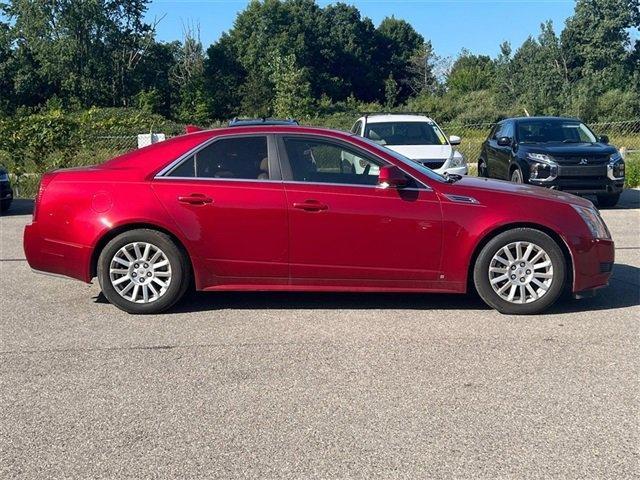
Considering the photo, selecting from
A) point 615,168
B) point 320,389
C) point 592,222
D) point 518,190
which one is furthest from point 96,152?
point 320,389

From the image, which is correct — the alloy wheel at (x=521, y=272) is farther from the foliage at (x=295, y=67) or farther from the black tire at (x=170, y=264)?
the foliage at (x=295, y=67)

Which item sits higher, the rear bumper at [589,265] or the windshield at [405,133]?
the windshield at [405,133]

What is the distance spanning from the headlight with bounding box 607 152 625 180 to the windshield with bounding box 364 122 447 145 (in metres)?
2.94

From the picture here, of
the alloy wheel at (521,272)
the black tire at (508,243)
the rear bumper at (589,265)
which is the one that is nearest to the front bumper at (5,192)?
the black tire at (508,243)

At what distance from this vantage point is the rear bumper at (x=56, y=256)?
21.0 ft

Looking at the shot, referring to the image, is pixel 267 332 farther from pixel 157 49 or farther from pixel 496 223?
pixel 157 49

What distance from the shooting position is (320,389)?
459cm

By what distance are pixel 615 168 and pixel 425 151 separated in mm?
3405

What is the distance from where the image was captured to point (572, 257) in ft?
20.3

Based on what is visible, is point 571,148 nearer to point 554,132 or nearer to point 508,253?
point 554,132

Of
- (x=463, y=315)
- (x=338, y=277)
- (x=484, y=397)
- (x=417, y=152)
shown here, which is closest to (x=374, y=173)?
(x=338, y=277)

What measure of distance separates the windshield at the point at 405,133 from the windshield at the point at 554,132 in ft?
5.38

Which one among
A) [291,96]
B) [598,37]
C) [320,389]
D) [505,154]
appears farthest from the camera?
[291,96]

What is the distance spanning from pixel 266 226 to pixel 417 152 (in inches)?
298
